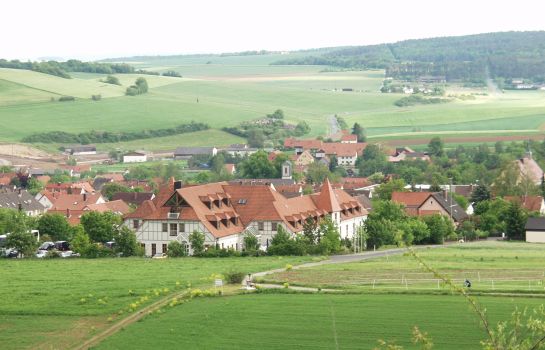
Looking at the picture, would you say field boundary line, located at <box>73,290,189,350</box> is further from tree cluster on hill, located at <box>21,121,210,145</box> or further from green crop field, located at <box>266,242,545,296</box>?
tree cluster on hill, located at <box>21,121,210,145</box>

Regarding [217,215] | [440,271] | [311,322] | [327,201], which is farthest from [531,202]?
[311,322]

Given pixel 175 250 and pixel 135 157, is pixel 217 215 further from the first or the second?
pixel 135 157

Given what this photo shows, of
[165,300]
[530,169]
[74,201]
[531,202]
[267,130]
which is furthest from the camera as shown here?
[267,130]

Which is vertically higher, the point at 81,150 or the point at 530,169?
the point at 530,169

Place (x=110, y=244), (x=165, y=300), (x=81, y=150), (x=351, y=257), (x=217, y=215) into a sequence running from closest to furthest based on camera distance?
(x=165, y=300) < (x=351, y=257) < (x=217, y=215) < (x=110, y=244) < (x=81, y=150)

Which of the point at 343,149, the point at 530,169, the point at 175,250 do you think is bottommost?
the point at 343,149

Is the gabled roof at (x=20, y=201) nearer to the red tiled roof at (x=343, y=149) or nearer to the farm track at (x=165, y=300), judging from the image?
Answer: the farm track at (x=165, y=300)

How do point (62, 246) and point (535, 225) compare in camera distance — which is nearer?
point (62, 246)

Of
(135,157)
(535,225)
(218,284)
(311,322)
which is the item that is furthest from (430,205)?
(135,157)
